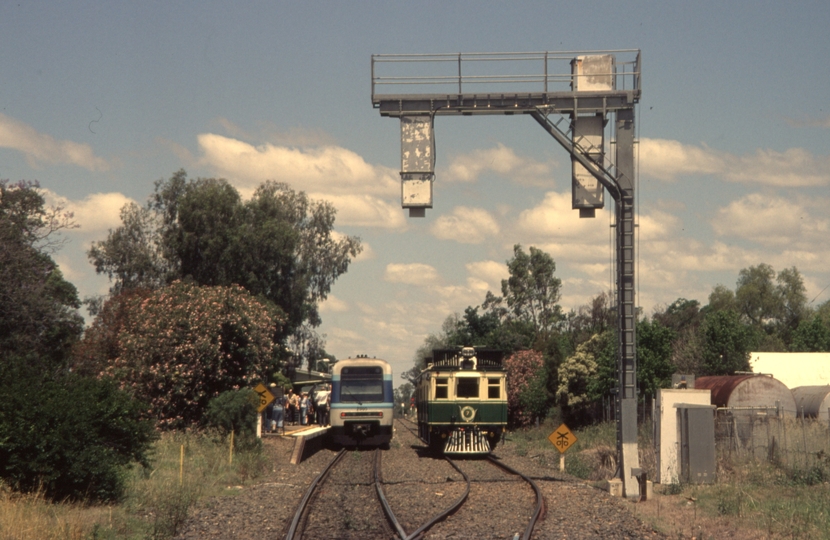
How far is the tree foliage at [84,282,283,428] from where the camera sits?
32719mm

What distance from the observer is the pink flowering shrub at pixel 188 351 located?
3272 cm

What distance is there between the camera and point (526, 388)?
46.6 meters

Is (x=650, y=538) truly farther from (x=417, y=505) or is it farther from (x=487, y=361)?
(x=487, y=361)

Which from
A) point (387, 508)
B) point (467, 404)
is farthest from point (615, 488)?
point (467, 404)

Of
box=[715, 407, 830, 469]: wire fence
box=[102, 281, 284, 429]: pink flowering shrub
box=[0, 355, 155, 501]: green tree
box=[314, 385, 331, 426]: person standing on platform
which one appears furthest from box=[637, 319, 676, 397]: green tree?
box=[0, 355, 155, 501]: green tree

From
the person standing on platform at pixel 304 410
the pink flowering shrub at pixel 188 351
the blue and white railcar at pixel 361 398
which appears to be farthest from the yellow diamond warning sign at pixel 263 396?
the person standing on platform at pixel 304 410

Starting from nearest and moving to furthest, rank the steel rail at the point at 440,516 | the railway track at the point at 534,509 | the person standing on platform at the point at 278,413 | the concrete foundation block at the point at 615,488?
the steel rail at the point at 440,516
the railway track at the point at 534,509
the concrete foundation block at the point at 615,488
the person standing on platform at the point at 278,413

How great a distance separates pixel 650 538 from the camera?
1187 centimetres

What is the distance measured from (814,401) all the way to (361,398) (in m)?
15.4

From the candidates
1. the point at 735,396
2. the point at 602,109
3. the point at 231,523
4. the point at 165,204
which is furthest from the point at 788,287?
the point at 231,523

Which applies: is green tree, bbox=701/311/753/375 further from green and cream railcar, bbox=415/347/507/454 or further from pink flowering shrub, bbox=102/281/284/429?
green and cream railcar, bbox=415/347/507/454

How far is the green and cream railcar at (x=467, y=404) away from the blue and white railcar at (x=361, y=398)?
11.3ft

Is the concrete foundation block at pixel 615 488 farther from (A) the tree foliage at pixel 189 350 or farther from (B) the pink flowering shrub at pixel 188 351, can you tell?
(A) the tree foliage at pixel 189 350

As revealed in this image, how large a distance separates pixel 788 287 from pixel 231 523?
313 feet
